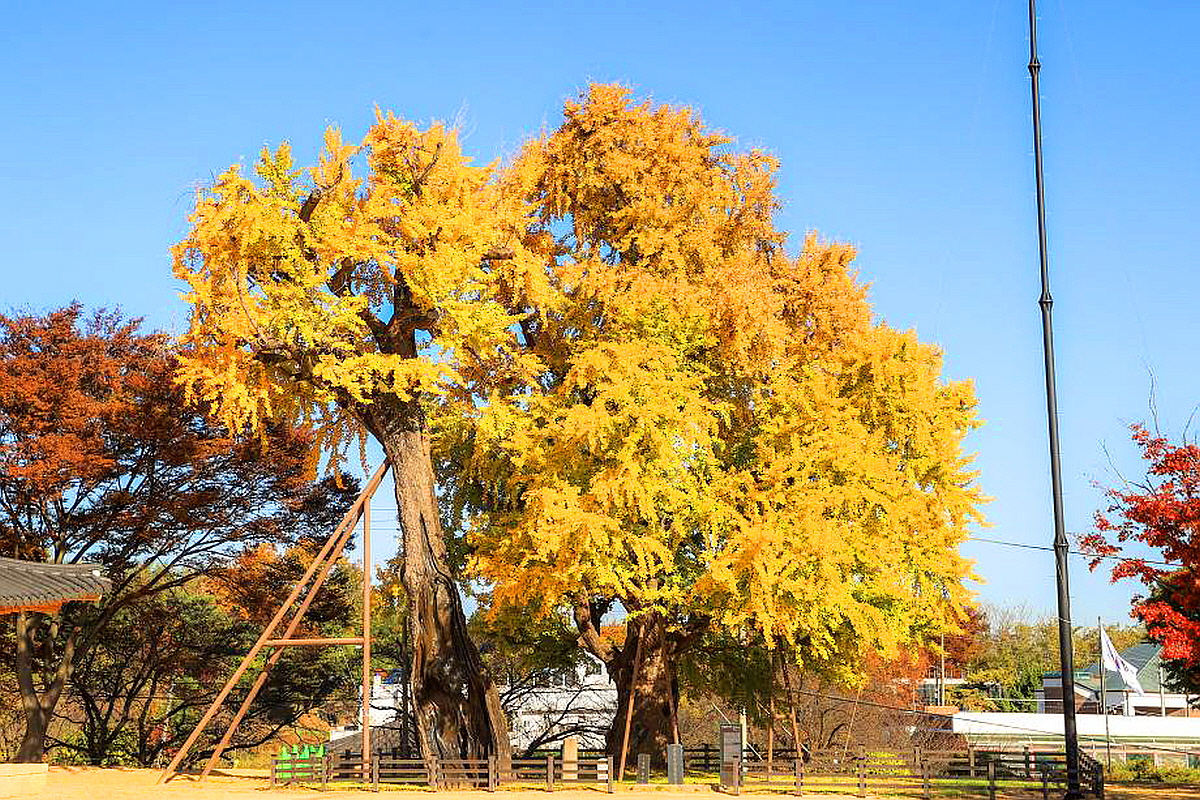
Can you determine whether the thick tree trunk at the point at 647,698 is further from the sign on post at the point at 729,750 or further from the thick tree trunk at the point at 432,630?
the thick tree trunk at the point at 432,630

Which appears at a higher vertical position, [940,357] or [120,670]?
[940,357]

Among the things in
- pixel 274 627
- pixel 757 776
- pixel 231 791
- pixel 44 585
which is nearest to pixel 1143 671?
pixel 757 776

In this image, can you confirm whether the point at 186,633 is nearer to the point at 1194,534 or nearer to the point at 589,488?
the point at 589,488

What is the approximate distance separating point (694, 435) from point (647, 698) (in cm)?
795

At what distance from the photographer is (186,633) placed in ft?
122

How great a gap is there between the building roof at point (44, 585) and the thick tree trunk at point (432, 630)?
29.0ft

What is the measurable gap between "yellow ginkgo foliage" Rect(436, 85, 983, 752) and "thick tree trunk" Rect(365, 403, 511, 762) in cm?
106

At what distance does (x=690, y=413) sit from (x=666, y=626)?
6233 millimetres

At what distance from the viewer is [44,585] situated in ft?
64.8

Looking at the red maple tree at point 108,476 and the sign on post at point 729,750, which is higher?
the red maple tree at point 108,476

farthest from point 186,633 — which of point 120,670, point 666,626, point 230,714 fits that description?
point 666,626

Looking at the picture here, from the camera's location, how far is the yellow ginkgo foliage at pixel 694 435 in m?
27.3

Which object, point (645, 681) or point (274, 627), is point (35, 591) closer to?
point (274, 627)

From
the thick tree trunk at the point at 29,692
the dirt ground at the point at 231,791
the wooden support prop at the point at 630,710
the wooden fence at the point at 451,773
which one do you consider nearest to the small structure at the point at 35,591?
the dirt ground at the point at 231,791
